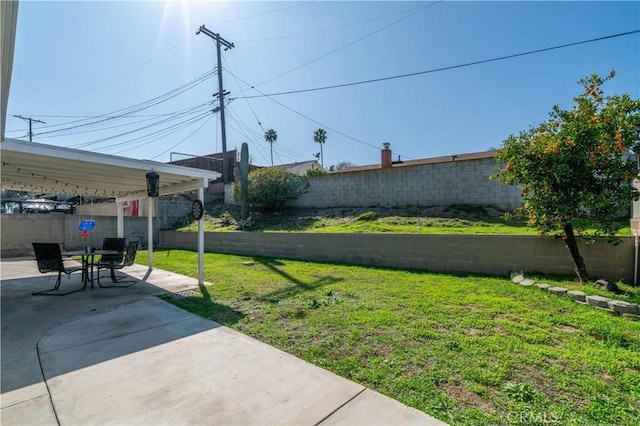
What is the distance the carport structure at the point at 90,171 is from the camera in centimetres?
522

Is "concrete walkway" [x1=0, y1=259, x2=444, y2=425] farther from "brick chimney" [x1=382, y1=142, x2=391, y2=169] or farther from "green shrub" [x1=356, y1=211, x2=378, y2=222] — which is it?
"brick chimney" [x1=382, y1=142, x2=391, y2=169]

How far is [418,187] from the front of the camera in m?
11.4

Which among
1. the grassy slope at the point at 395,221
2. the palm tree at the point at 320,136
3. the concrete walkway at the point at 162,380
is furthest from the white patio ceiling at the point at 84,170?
the palm tree at the point at 320,136

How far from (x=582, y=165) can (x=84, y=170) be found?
10.1 metres

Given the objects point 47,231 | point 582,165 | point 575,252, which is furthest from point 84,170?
point 575,252

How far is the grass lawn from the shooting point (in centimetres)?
229

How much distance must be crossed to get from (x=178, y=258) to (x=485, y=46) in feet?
40.3

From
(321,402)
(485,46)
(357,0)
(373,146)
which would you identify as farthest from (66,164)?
(373,146)

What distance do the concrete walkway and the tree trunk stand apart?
16.9ft

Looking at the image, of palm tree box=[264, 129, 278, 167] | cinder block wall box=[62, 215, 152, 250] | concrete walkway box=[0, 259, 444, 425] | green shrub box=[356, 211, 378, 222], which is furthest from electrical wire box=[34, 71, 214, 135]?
palm tree box=[264, 129, 278, 167]

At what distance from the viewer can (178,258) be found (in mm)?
10969

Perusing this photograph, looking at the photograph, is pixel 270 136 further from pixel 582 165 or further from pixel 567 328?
pixel 567 328

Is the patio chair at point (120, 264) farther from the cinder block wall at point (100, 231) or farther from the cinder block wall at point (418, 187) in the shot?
the cinder block wall at point (100, 231)

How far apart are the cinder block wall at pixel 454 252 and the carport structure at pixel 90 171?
12.0 feet
